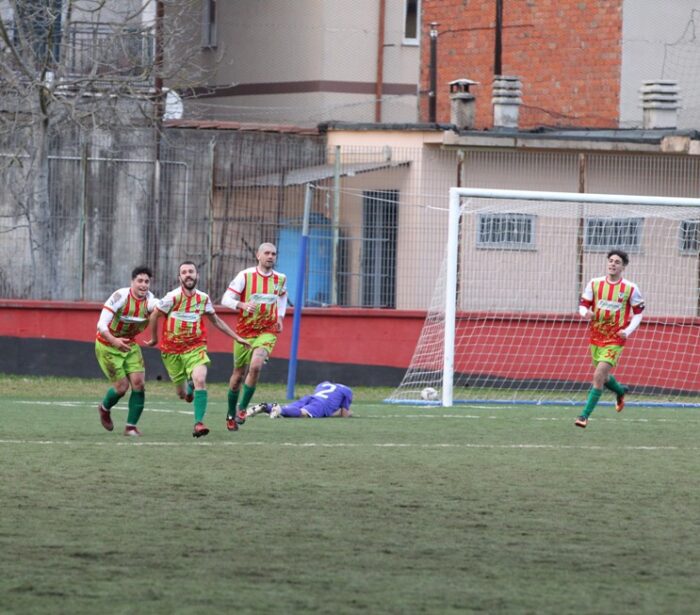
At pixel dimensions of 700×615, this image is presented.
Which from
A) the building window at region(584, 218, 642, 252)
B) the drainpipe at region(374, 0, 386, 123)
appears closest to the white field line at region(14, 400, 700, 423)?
the building window at region(584, 218, 642, 252)

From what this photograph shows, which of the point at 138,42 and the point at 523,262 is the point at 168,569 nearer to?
the point at 523,262

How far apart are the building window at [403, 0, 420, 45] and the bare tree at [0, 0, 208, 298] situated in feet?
35.7

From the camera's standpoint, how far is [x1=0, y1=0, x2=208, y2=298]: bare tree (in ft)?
71.9

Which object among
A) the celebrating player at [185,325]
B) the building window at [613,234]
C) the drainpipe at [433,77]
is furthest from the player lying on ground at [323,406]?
the drainpipe at [433,77]

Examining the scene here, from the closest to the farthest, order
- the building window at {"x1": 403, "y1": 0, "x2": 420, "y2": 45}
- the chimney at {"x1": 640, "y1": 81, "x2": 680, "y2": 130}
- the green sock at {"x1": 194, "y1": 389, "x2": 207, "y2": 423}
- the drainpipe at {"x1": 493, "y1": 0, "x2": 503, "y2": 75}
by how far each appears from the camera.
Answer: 1. the green sock at {"x1": 194, "y1": 389, "x2": 207, "y2": 423}
2. the chimney at {"x1": 640, "y1": 81, "x2": 680, "y2": 130}
3. the drainpipe at {"x1": 493, "y1": 0, "x2": 503, "y2": 75}
4. the building window at {"x1": 403, "y1": 0, "x2": 420, "y2": 45}

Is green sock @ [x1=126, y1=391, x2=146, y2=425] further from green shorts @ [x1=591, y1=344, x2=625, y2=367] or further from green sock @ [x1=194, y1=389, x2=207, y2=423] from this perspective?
green shorts @ [x1=591, y1=344, x2=625, y2=367]

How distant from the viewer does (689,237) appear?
21969mm

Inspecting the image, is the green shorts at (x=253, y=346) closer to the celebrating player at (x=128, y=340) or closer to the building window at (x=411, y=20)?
the celebrating player at (x=128, y=340)

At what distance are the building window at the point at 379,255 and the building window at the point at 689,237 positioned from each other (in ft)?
13.1

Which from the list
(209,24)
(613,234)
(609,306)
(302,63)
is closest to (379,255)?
(613,234)

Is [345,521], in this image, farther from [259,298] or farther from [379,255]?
[379,255]

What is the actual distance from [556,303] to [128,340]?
10.2 metres

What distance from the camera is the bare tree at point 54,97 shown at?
2191 cm

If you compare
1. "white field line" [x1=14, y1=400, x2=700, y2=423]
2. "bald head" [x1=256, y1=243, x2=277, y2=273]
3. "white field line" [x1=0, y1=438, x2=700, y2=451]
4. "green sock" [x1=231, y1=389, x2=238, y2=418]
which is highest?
"bald head" [x1=256, y1=243, x2=277, y2=273]
